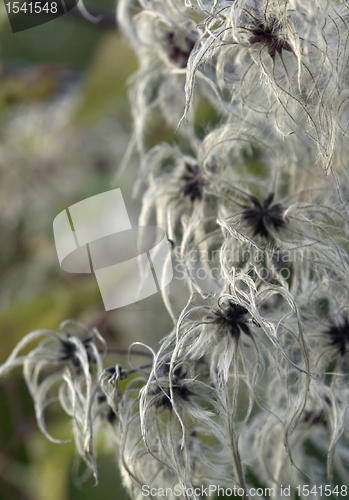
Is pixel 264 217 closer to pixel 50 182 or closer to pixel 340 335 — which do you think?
pixel 340 335

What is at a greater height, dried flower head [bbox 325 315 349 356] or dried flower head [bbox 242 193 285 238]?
dried flower head [bbox 242 193 285 238]

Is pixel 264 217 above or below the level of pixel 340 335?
above

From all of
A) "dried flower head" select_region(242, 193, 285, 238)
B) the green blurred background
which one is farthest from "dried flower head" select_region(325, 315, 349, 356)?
the green blurred background

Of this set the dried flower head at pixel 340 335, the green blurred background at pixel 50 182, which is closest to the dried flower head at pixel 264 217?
the dried flower head at pixel 340 335

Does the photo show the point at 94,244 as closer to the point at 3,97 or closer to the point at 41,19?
the point at 41,19

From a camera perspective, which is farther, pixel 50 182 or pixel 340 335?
pixel 50 182

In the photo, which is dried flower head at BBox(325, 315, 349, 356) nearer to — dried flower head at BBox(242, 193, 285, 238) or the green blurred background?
dried flower head at BBox(242, 193, 285, 238)

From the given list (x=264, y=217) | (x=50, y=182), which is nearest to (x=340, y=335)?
(x=264, y=217)

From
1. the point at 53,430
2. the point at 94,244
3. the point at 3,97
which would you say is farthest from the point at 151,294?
the point at 3,97
